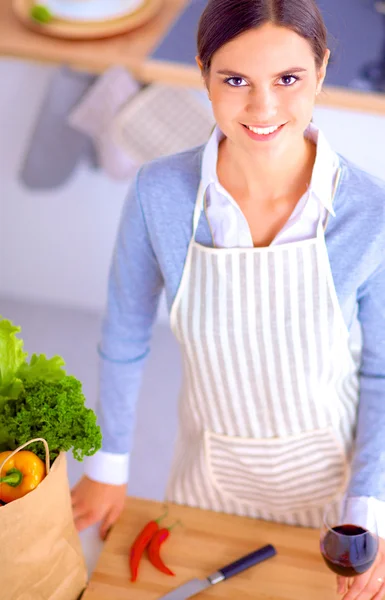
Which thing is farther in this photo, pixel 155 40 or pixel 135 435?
pixel 135 435

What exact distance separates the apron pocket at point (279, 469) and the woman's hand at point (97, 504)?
6.9 inches

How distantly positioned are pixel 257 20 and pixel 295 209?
0.29 metres

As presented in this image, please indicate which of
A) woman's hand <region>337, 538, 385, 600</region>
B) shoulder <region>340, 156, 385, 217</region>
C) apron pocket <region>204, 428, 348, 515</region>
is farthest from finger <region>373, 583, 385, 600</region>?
shoulder <region>340, 156, 385, 217</region>

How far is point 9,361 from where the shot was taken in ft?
3.41

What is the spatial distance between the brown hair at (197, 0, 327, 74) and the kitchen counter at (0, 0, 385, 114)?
3.88 ft

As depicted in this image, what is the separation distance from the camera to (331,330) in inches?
48.0

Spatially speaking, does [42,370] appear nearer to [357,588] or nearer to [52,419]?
[52,419]

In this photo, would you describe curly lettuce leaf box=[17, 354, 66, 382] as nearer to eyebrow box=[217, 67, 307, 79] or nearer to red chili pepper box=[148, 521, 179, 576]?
red chili pepper box=[148, 521, 179, 576]

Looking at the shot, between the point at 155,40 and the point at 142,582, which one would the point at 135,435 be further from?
the point at 142,582

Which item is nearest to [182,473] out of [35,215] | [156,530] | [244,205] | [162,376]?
[156,530]

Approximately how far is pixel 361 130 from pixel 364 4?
0.42 meters

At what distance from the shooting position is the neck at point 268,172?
115 cm

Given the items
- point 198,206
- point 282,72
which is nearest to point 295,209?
point 198,206

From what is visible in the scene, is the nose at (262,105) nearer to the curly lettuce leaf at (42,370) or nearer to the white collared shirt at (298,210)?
the white collared shirt at (298,210)
